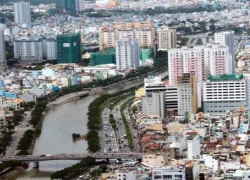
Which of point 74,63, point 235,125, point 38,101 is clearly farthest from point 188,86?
point 74,63

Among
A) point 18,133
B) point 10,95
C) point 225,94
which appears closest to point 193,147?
point 225,94

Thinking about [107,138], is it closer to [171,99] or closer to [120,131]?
[120,131]

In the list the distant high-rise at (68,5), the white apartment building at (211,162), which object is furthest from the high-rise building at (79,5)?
the white apartment building at (211,162)

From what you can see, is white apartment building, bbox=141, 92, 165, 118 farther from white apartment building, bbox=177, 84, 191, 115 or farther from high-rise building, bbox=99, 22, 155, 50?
high-rise building, bbox=99, 22, 155, 50

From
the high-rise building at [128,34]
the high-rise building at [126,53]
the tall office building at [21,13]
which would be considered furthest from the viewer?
the tall office building at [21,13]

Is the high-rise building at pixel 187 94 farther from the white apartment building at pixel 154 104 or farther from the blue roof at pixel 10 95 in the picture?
the blue roof at pixel 10 95

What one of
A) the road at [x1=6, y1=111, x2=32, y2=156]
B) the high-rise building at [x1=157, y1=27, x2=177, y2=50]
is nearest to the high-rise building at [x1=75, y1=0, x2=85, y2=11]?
the high-rise building at [x1=157, y1=27, x2=177, y2=50]

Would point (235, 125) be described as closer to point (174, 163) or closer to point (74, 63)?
point (174, 163)
